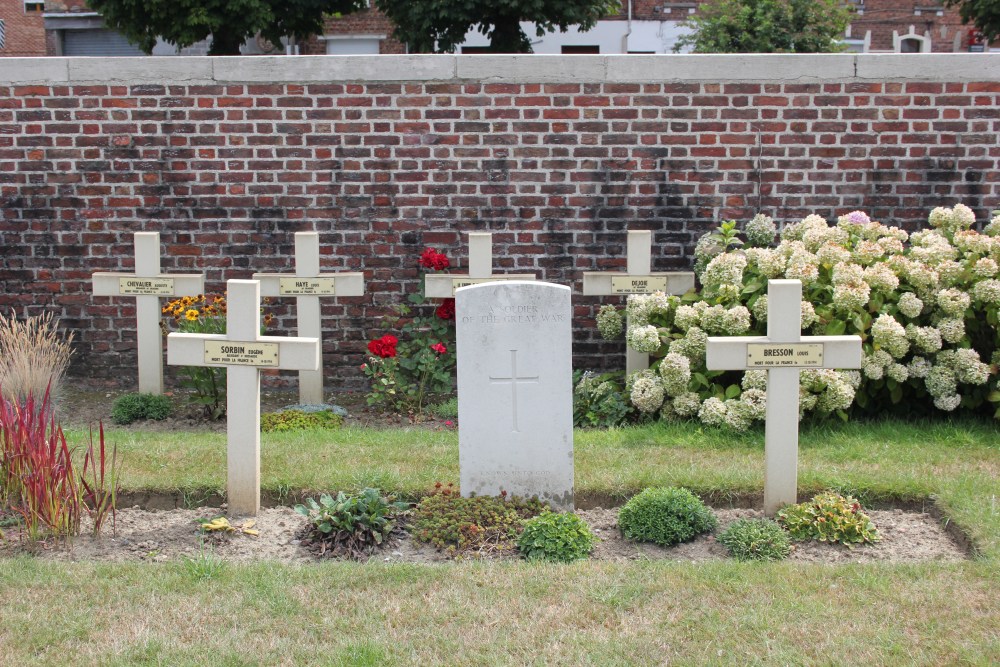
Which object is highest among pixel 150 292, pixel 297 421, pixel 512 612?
pixel 150 292

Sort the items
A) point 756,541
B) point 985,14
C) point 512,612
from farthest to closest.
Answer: point 985,14
point 756,541
point 512,612

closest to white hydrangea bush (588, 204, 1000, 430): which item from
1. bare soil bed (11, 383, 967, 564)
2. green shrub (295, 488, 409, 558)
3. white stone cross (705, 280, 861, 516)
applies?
white stone cross (705, 280, 861, 516)

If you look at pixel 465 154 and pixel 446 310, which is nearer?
pixel 446 310

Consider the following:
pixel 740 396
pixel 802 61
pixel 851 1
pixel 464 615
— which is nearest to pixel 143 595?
pixel 464 615

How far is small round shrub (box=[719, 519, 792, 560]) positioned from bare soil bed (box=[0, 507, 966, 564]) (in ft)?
0.19

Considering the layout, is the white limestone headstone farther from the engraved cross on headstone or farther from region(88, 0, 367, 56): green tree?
region(88, 0, 367, 56): green tree

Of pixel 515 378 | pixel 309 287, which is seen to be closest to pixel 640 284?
pixel 309 287

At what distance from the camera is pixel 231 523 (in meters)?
4.71

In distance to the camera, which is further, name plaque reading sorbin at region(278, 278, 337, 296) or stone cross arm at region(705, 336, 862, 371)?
name plaque reading sorbin at region(278, 278, 337, 296)

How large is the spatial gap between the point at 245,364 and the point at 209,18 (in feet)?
38.0

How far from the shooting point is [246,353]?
4.78 meters

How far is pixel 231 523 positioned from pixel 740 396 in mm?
3097

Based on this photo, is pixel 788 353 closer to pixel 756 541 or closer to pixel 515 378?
pixel 756 541

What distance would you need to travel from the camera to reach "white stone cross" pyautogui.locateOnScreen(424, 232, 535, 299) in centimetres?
722
